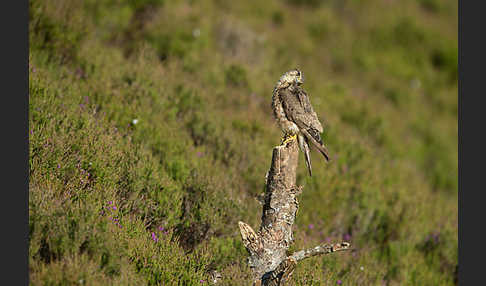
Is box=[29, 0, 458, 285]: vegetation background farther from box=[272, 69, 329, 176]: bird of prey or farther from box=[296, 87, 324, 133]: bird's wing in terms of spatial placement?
box=[296, 87, 324, 133]: bird's wing

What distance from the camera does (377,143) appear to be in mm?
9172

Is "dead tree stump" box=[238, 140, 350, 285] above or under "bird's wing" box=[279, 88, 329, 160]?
under

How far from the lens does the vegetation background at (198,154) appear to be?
3.82 metres

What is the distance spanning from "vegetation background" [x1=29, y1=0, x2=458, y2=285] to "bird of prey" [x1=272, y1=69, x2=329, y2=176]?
44.2 inches

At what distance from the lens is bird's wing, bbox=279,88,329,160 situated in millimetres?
4082

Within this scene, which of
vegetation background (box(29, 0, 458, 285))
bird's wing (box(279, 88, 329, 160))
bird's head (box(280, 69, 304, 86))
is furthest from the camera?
bird's head (box(280, 69, 304, 86))

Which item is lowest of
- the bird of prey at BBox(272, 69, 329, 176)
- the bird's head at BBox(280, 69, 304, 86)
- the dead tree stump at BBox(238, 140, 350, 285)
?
the dead tree stump at BBox(238, 140, 350, 285)

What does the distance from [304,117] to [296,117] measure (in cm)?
7

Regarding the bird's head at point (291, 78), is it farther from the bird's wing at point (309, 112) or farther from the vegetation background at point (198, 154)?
the vegetation background at point (198, 154)

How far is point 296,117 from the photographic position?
161 inches

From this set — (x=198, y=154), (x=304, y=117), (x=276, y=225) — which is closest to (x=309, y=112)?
(x=304, y=117)

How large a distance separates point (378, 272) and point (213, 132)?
2.72m

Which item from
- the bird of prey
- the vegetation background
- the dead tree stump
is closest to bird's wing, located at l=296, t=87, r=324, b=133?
the bird of prey

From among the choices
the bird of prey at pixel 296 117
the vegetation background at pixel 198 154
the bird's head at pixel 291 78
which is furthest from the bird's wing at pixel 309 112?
the vegetation background at pixel 198 154
